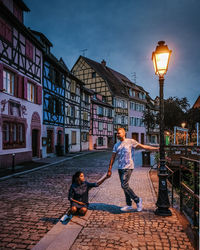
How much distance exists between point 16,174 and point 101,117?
23963 millimetres

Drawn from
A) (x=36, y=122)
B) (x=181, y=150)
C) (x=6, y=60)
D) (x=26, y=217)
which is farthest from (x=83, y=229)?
(x=36, y=122)

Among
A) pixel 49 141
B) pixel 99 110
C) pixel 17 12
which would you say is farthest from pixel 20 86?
pixel 99 110

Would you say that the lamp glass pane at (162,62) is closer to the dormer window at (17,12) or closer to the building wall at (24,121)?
the building wall at (24,121)

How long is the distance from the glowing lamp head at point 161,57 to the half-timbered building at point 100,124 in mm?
25732

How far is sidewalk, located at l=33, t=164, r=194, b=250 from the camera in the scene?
3145 mm

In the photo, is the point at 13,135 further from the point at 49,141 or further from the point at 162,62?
the point at 162,62

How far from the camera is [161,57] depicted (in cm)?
470

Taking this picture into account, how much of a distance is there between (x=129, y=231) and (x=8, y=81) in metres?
11.6

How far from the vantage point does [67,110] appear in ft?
74.6

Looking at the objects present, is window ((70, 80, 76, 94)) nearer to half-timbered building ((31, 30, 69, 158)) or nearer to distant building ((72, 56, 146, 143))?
half-timbered building ((31, 30, 69, 158))

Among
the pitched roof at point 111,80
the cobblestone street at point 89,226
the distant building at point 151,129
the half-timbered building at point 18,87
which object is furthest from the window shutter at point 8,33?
the distant building at point 151,129

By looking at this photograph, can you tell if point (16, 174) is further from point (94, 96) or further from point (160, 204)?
point (94, 96)

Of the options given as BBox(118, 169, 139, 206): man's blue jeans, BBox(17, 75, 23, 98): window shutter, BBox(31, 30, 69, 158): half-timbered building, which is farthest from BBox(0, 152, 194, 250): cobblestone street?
BBox(31, 30, 69, 158): half-timbered building

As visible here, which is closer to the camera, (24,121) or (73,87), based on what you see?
(24,121)
